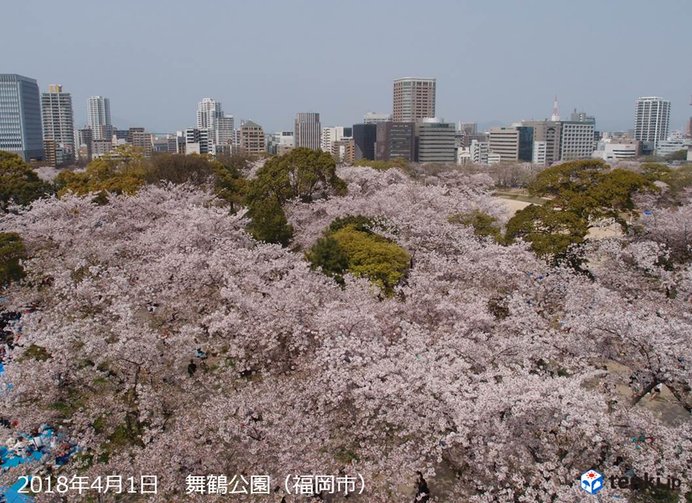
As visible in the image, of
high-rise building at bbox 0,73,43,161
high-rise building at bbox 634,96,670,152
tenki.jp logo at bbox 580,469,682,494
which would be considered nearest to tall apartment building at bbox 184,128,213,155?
high-rise building at bbox 0,73,43,161

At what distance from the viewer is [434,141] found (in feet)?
337

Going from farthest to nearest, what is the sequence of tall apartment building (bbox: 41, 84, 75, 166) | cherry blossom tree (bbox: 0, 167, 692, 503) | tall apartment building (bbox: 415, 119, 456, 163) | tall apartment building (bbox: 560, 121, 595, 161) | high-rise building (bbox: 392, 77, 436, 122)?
1. high-rise building (bbox: 392, 77, 436, 122)
2. tall apartment building (bbox: 41, 84, 75, 166)
3. tall apartment building (bbox: 560, 121, 595, 161)
4. tall apartment building (bbox: 415, 119, 456, 163)
5. cherry blossom tree (bbox: 0, 167, 692, 503)

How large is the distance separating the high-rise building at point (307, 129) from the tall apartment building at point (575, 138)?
2814 inches

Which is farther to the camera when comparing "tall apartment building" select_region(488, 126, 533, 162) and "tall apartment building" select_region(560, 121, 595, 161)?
"tall apartment building" select_region(560, 121, 595, 161)

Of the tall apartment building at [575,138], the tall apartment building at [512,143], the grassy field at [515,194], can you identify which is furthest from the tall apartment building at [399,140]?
the tall apartment building at [575,138]

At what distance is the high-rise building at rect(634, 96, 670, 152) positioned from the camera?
572 ft

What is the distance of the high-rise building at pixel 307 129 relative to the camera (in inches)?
6417

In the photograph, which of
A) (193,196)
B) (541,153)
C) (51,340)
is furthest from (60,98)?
(51,340)

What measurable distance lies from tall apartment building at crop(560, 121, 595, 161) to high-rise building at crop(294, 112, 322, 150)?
Answer: 71.5 meters

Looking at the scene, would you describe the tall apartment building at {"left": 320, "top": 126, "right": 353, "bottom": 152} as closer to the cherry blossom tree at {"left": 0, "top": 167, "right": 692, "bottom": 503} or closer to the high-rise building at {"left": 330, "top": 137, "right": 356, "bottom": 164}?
the high-rise building at {"left": 330, "top": 137, "right": 356, "bottom": 164}

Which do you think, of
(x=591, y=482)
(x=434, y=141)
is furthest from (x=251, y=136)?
(x=591, y=482)

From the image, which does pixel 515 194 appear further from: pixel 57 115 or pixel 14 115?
pixel 57 115

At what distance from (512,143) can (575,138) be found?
1733 cm

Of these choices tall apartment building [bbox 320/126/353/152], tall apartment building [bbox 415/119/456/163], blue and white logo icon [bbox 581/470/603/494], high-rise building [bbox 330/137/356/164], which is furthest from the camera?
tall apartment building [bbox 320/126/353/152]
